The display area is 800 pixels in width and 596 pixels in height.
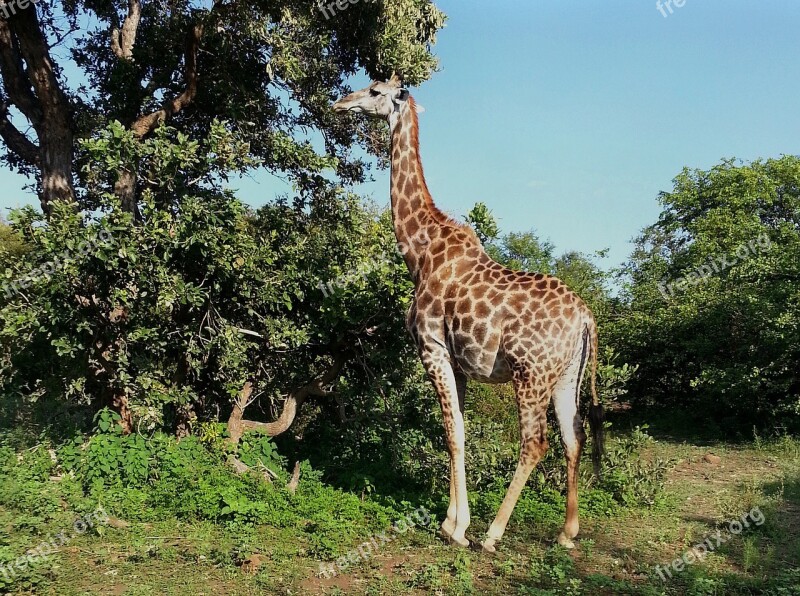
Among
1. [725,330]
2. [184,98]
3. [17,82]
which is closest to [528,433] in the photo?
[184,98]

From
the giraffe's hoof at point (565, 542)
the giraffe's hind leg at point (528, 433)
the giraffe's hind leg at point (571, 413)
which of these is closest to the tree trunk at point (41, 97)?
the giraffe's hind leg at point (528, 433)

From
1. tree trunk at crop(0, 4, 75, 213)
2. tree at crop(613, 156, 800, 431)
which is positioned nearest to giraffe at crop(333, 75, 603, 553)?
tree trunk at crop(0, 4, 75, 213)

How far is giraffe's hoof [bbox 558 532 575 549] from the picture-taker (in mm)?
6376

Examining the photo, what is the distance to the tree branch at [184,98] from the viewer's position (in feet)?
28.0

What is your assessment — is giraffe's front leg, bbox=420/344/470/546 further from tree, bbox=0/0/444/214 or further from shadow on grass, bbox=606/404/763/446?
shadow on grass, bbox=606/404/763/446

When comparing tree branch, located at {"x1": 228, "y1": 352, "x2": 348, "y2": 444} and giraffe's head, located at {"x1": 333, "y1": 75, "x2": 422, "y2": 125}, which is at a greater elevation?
giraffe's head, located at {"x1": 333, "y1": 75, "x2": 422, "y2": 125}

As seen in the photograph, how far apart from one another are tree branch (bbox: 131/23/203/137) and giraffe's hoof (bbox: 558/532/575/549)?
7149mm

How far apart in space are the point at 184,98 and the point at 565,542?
733cm

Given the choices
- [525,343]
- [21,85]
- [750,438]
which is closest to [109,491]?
[525,343]

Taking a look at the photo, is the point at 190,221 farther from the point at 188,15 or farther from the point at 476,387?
the point at 476,387

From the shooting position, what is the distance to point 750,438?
13062 millimetres

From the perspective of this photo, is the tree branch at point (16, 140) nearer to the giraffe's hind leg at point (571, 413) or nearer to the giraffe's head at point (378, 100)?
the giraffe's head at point (378, 100)

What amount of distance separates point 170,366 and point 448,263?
13.0 ft

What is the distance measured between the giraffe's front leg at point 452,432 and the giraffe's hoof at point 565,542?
95 cm
